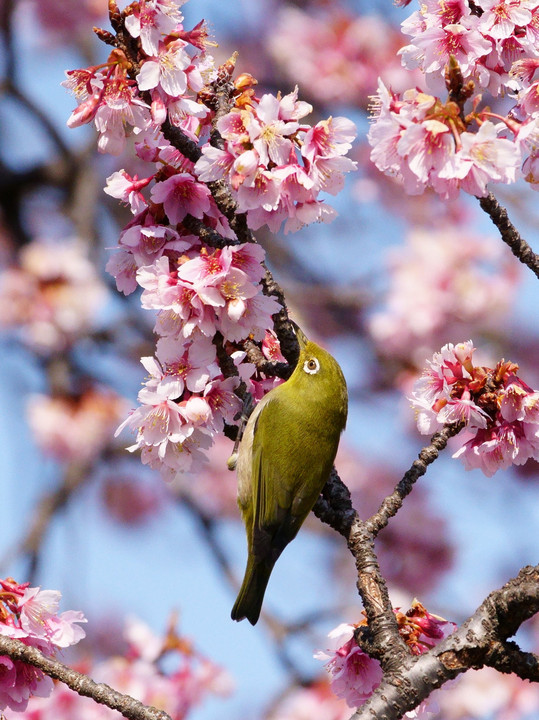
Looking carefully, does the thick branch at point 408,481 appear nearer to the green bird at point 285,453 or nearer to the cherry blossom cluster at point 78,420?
the green bird at point 285,453

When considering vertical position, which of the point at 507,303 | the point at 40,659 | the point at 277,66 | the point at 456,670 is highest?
the point at 277,66

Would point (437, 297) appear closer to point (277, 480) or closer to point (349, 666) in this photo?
point (277, 480)

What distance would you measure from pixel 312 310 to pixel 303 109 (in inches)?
299

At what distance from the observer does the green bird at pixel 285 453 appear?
3.70 metres

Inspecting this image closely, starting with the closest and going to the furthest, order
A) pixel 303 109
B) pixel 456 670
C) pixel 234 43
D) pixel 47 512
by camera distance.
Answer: pixel 456 670 < pixel 303 109 < pixel 47 512 < pixel 234 43

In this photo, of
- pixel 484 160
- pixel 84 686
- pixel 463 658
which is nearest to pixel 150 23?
pixel 484 160

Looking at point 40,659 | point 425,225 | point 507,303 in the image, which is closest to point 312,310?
point 425,225

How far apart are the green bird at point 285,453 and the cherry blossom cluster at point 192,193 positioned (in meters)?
0.79

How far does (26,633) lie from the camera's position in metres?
2.56

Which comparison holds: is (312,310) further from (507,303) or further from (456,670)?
(456,670)

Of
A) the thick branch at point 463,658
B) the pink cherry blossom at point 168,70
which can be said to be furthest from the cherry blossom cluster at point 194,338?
the thick branch at point 463,658

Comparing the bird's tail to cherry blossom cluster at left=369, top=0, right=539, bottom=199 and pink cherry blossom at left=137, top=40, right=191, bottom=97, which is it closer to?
cherry blossom cluster at left=369, top=0, right=539, bottom=199

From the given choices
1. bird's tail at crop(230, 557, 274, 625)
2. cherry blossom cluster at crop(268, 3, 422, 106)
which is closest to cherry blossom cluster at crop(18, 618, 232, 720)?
bird's tail at crop(230, 557, 274, 625)

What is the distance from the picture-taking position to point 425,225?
9.89m
